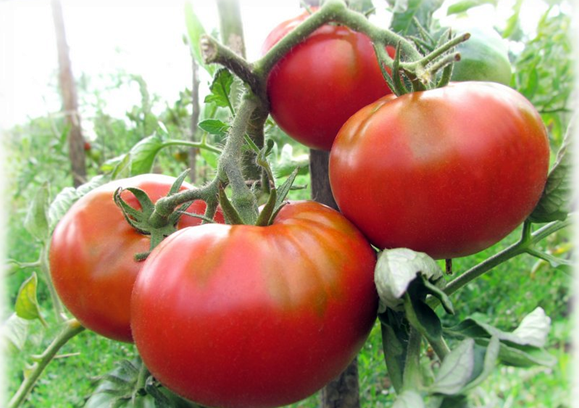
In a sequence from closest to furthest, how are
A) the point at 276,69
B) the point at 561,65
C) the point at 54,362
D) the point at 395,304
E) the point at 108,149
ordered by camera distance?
1. the point at 395,304
2. the point at 276,69
3. the point at 54,362
4. the point at 561,65
5. the point at 108,149

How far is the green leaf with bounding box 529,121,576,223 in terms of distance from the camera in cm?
42

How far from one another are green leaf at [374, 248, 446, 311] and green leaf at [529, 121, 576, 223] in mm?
130

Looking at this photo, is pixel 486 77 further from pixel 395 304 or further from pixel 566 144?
pixel 395 304

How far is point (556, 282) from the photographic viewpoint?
151 cm

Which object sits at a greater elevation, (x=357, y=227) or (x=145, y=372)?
(x=357, y=227)

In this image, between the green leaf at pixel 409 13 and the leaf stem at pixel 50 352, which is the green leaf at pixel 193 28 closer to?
the green leaf at pixel 409 13

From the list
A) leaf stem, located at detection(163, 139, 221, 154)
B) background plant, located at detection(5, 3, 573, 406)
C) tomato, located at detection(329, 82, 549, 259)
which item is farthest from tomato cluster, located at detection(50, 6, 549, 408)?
leaf stem, located at detection(163, 139, 221, 154)

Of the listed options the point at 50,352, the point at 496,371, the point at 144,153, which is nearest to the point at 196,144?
the point at 144,153

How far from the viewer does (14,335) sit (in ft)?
2.39

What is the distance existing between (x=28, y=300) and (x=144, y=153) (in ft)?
0.81

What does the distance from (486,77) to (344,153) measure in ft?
0.89

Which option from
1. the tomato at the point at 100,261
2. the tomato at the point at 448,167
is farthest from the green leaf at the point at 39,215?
the tomato at the point at 448,167

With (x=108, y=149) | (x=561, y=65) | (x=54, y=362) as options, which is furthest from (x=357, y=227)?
(x=108, y=149)

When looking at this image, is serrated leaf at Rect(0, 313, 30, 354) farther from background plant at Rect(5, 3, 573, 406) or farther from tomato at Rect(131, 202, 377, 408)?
tomato at Rect(131, 202, 377, 408)
